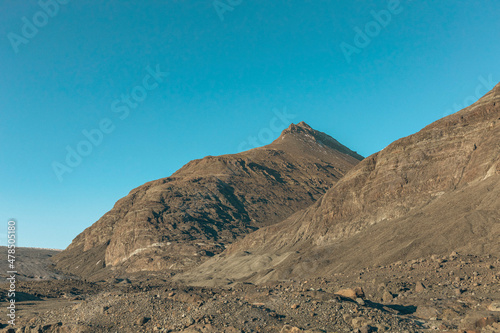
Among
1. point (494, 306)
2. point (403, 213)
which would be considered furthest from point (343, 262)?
point (494, 306)

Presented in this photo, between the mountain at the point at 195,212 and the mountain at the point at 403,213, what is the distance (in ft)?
90.6

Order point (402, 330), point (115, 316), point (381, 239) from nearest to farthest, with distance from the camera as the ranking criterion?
1. point (402, 330)
2. point (115, 316)
3. point (381, 239)

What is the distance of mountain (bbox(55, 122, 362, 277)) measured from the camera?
110688 millimetres

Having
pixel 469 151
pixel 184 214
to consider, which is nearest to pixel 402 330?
pixel 469 151

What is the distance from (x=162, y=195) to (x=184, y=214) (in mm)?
13455

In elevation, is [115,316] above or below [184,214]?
below

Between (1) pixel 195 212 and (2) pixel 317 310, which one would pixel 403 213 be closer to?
(2) pixel 317 310

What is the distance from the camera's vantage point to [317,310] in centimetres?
2059

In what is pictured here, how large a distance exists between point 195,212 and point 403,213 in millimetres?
79348

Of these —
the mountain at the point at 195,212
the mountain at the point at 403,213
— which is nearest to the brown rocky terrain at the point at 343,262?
the mountain at the point at 403,213

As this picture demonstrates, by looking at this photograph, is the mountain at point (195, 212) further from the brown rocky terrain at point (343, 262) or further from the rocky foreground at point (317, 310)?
the rocky foreground at point (317, 310)

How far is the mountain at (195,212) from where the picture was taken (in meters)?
111

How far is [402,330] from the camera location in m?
18.7

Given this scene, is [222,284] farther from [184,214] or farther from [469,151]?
[184,214]
